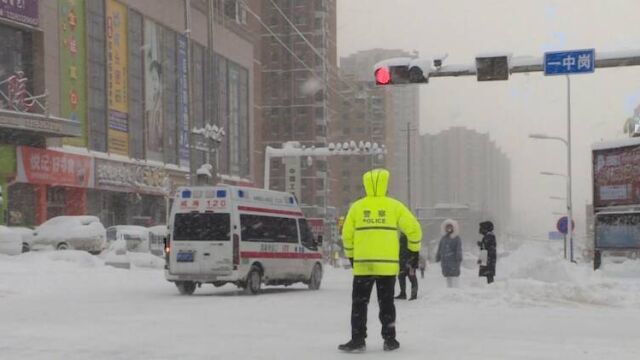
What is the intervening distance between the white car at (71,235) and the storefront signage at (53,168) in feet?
15.2

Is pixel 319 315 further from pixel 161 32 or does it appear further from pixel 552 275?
pixel 161 32

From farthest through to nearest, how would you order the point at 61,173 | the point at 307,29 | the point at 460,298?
the point at 307,29 < the point at 61,173 < the point at 460,298

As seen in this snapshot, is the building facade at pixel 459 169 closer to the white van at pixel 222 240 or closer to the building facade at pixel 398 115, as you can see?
the building facade at pixel 398 115

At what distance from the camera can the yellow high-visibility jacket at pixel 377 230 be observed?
8.66m

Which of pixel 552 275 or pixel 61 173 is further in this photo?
pixel 61 173

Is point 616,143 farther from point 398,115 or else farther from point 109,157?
point 398,115

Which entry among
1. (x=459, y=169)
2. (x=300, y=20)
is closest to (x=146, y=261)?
(x=300, y=20)

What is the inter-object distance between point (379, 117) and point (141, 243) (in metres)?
103

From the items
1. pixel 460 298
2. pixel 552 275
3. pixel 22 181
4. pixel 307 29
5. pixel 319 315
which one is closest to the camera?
pixel 319 315

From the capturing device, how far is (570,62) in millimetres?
19641

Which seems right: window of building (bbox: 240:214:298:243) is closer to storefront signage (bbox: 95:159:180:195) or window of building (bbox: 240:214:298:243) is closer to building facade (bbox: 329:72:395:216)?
storefront signage (bbox: 95:159:180:195)

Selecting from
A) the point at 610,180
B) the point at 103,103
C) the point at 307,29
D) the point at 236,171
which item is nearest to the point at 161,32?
the point at 103,103

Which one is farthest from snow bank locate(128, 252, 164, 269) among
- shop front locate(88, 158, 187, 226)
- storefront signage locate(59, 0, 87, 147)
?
shop front locate(88, 158, 187, 226)

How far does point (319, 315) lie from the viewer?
13.1 metres
